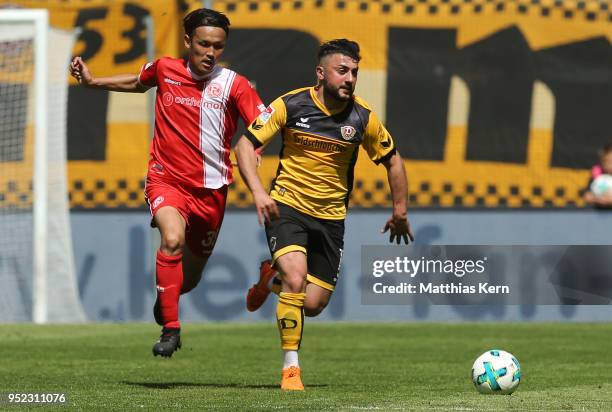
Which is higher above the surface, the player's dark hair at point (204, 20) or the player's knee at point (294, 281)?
the player's dark hair at point (204, 20)

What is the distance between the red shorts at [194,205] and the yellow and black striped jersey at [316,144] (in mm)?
599

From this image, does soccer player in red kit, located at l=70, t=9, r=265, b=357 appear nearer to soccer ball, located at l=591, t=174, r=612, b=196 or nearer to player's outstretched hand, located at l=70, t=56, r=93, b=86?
player's outstretched hand, located at l=70, t=56, r=93, b=86

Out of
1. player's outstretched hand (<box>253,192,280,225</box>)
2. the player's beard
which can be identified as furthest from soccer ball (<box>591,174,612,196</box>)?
player's outstretched hand (<box>253,192,280,225</box>)

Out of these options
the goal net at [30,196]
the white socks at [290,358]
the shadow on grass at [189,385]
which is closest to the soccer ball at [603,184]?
the goal net at [30,196]

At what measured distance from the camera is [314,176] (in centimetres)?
892

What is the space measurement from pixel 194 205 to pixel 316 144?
1.08m

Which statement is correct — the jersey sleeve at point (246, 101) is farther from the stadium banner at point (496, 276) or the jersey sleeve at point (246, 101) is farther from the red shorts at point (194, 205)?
the stadium banner at point (496, 276)

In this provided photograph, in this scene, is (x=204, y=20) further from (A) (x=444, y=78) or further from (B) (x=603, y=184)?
(A) (x=444, y=78)

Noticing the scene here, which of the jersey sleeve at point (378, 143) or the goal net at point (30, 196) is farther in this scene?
the goal net at point (30, 196)

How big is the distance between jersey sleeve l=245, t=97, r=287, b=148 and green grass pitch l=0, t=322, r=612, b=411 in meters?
1.60

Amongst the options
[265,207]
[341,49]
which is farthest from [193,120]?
[265,207]

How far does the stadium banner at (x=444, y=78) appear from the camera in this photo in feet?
59.0

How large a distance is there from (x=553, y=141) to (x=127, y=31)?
5.88 metres

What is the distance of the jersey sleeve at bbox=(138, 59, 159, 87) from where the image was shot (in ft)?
31.1
